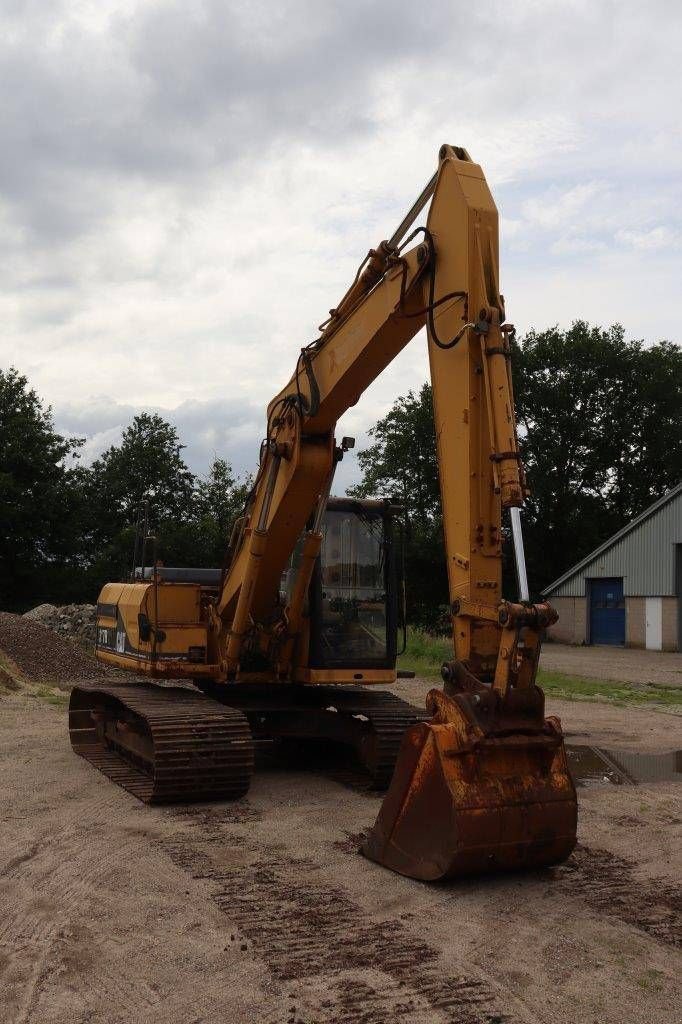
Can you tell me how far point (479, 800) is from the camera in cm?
573

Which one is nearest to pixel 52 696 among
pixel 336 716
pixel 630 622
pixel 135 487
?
pixel 336 716

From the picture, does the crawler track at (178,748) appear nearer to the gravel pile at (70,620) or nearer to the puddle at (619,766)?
the puddle at (619,766)

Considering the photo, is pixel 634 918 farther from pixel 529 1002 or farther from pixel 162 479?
pixel 162 479

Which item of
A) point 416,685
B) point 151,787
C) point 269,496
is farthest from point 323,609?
point 416,685

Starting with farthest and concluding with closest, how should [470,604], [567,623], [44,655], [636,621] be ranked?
1. [567,623]
2. [636,621]
3. [44,655]
4. [470,604]

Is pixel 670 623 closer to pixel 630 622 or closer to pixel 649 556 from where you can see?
pixel 630 622

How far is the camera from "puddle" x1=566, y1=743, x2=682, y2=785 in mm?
10031

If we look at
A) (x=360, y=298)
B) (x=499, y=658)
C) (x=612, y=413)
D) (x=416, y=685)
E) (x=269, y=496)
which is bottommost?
(x=416, y=685)

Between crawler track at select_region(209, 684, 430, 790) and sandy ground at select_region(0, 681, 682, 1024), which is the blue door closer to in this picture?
crawler track at select_region(209, 684, 430, 790)

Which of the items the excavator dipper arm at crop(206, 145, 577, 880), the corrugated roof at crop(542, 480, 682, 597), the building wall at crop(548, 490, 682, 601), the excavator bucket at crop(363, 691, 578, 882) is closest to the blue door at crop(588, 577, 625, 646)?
the building wall at crop(548, 490, 682, 601)

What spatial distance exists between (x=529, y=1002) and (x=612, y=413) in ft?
157

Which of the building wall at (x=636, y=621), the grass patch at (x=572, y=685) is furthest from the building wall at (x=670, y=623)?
the grass patch at (x=572, y=685)

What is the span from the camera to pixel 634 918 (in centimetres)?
551

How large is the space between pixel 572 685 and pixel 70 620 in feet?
42.4
